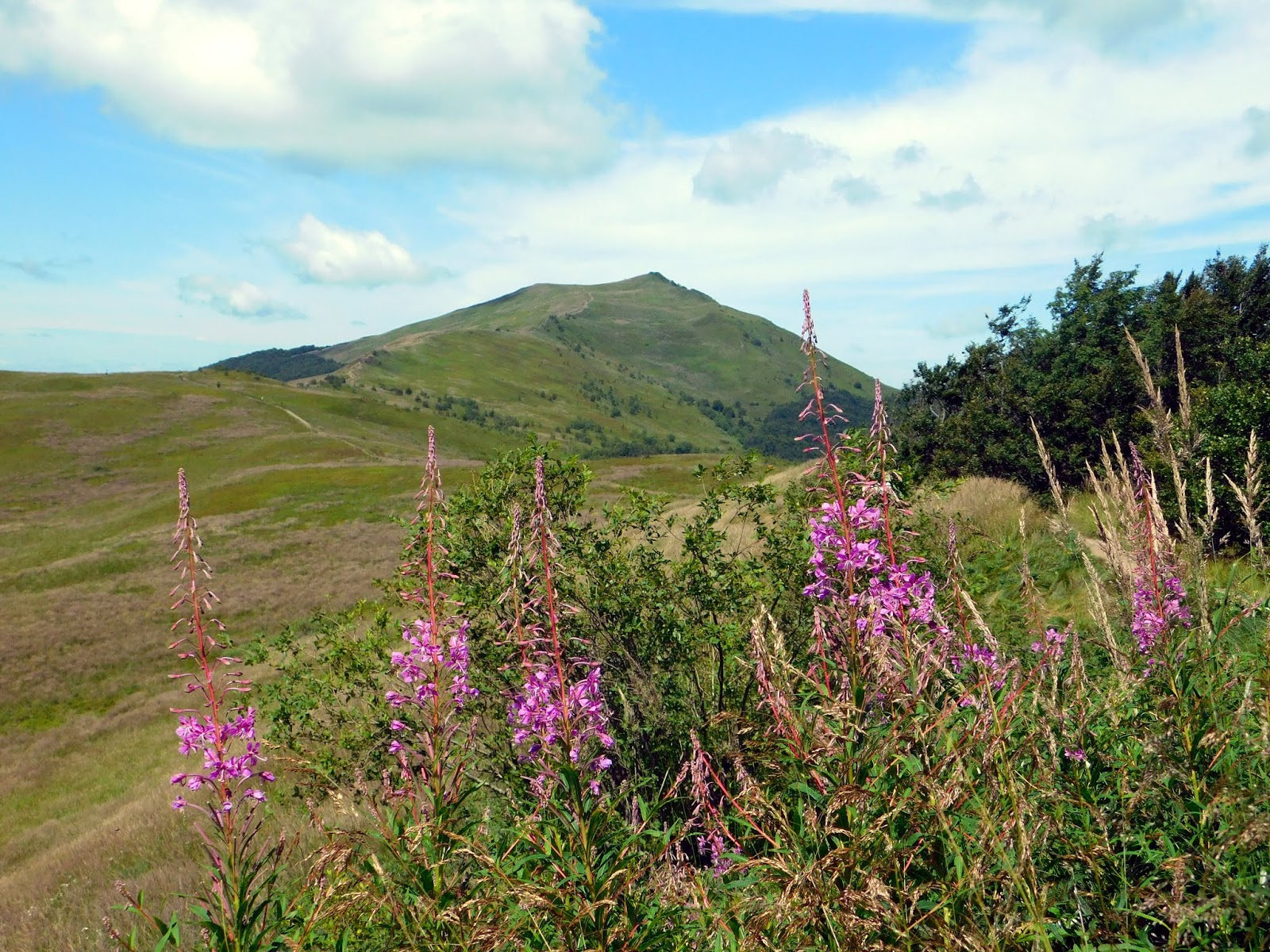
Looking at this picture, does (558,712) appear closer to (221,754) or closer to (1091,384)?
(221,754)

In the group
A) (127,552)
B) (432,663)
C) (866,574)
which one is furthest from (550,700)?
(127,552)

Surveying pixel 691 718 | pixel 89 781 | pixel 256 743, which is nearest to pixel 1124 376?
pixel 691 718

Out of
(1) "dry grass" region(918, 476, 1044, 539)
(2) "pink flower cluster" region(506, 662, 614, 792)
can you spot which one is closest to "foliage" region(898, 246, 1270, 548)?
(1) "dry grass" region(918, 476, 1044, 539)

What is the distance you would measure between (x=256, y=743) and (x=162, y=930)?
837mm

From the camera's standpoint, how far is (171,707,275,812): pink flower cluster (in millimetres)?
3727

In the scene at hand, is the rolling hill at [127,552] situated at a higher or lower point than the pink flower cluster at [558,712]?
lower

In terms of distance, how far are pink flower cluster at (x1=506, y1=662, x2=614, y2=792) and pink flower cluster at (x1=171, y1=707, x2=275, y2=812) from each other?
1.26 meters

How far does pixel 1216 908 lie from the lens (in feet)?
7.36

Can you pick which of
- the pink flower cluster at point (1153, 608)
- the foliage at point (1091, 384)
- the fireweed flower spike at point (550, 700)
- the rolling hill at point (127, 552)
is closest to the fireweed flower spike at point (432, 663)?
the fireweed flower spike at point (550, 700)

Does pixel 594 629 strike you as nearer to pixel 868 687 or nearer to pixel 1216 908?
pixel 868 687

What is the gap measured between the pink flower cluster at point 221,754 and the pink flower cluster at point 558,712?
1257 mm

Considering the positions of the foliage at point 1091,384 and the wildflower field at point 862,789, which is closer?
the wildflower field at point 862,789

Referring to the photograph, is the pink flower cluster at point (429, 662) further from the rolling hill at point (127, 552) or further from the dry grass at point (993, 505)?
the dry grass at point (993, 505)

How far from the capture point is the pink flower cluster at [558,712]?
363 cm
